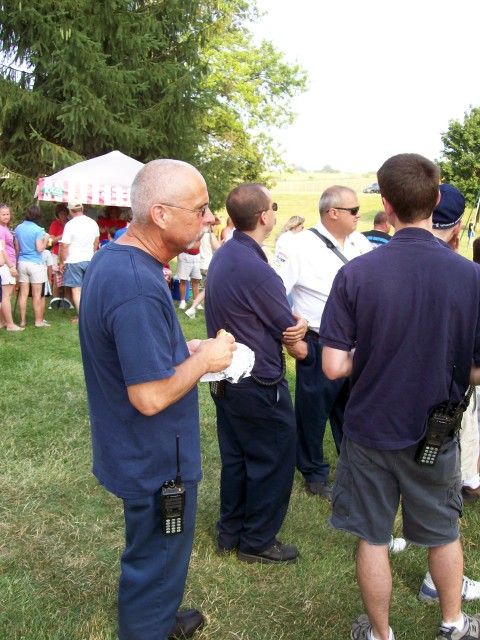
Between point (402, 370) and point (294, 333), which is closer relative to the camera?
point (402, 370)

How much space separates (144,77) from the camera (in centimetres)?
1440

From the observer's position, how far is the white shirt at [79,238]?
9.56m

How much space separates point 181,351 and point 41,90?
13173 millimetres

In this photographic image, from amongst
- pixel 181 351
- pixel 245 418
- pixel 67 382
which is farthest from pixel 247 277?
pixel 67 382

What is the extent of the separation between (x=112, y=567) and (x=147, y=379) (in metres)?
1.83

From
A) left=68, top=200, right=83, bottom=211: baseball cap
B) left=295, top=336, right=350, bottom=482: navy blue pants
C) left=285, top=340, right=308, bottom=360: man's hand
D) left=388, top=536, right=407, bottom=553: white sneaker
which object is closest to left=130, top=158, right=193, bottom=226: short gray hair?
left=285, top=340, right=308, bottom=360: man's hand

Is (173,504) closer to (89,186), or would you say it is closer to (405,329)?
(405,329)

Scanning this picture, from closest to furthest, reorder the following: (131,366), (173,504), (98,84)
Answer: (131,366), (173,504), (98,84)

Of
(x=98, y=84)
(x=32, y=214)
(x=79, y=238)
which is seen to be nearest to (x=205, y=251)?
(x=79, y=238)

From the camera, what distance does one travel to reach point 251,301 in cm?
313

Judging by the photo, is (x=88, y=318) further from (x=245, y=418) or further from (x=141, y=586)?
(x=245, y=418)

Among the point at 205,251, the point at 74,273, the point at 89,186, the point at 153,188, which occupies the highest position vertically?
the point at 89,186

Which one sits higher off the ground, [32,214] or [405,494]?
[32,214]

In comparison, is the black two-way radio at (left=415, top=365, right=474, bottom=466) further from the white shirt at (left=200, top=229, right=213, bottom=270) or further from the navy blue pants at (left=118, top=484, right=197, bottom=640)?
the white shirt at (left=200, top=229, right=213, bottom=270)
